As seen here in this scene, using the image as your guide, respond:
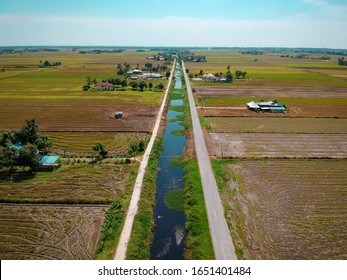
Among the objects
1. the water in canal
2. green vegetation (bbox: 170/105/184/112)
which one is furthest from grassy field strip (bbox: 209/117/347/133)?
the water in canal

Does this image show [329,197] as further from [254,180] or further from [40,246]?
[40,246]

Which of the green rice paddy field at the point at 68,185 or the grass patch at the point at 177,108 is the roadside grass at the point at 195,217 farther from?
the grass patch at the point at 177,108

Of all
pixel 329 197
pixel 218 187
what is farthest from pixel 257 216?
pixel 329 197

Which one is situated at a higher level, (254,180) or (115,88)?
(115,88)

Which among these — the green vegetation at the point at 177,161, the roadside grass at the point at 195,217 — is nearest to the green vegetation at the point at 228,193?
the roadside grass at the point at 195,217
